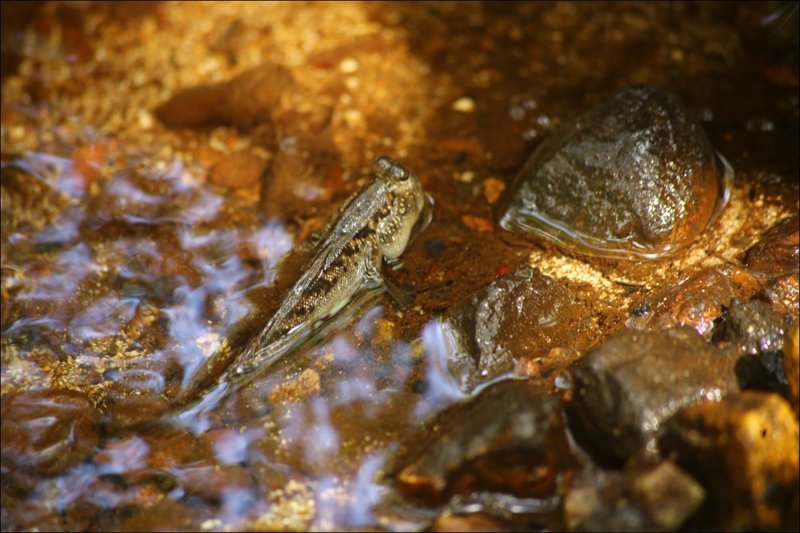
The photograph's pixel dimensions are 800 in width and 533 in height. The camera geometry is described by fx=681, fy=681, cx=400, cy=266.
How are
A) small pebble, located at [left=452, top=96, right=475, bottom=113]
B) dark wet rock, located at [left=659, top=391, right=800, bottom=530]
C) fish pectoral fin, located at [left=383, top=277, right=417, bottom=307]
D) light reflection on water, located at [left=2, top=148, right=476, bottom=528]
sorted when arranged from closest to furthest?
dark wet rock, located at [left=659, top=391, right=800, bottom=530], light reflection on water, located at [left=2, top=148, right=476, bottom=528], fish pectoral fin, located at [left=383, top=277, right=417, bottom=307], small pebble, located at [left=452, top=96, right=475, bottom=113]

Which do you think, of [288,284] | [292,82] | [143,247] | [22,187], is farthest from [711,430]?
[22,187]

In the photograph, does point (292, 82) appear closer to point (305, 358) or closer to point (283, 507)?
point (305, 358)

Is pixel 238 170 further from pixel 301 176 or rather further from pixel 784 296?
pixel 784 296

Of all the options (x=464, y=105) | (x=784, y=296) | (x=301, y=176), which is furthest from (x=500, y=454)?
(x=464, y=105)

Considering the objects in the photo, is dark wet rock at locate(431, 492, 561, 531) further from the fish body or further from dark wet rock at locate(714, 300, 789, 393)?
the fish body

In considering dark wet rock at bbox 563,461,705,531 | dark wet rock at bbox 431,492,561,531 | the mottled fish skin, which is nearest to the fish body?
the mottled fish skin

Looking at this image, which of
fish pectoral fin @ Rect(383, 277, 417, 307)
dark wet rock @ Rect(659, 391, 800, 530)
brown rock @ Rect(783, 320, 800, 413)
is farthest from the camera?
fish pectoral fin @ Rect(383, 277, 417, 307)

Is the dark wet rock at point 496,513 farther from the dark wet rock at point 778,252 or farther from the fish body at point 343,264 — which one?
the dark wet rock at point 778,252

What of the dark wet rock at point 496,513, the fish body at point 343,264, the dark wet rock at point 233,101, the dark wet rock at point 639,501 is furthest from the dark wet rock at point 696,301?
the dark wet rock at point 233,101
